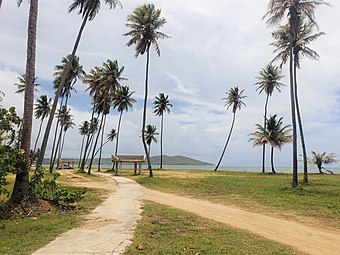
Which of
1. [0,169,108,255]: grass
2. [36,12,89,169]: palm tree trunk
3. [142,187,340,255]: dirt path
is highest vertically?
[36,12,89,169]: palm tree trunk

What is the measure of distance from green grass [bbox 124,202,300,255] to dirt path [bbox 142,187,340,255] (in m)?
0.79

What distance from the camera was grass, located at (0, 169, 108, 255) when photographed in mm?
7043

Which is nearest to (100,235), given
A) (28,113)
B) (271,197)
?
(28,113)

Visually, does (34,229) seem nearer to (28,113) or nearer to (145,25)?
(28,113)

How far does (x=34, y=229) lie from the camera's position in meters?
8.91

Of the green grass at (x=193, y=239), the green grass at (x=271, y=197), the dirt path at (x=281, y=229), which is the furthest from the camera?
the green grass at (x=271, y=197)

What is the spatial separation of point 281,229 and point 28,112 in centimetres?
1058

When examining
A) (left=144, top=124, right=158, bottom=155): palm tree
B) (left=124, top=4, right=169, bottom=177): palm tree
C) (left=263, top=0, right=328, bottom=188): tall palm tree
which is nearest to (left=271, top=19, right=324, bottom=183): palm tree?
(left=263, top=0, right=328, bottom=188): tall palm tree

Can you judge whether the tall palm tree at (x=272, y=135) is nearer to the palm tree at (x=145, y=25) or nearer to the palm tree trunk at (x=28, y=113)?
the palm tree at (x=145, y=25)

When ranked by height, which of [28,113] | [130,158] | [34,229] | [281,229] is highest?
[28,113]

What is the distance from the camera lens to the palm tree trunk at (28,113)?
11.8m

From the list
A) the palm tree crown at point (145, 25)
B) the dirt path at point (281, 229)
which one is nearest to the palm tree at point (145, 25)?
the palm tree crown at point (145, 25)

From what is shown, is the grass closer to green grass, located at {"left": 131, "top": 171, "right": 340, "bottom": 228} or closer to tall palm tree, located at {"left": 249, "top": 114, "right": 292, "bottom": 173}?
green grass, located at {"left": 131, "top": 171, "right": 340, "bottom": 228}

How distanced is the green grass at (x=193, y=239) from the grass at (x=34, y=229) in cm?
227
